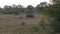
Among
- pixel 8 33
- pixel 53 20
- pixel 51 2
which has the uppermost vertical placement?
pixel 51 2

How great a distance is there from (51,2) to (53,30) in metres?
1.03

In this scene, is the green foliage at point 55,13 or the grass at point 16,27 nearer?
the green foliage at point 55,13

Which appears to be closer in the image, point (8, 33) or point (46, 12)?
point (46, 12)

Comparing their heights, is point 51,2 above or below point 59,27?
above

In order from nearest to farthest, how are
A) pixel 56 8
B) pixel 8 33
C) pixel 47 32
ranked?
pixel 56 8 < pixel 47 32 < pixel 8 33

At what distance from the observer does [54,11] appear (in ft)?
26.0

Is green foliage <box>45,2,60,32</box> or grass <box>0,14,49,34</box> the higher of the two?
green foliage <box>45,2,60,32</box>

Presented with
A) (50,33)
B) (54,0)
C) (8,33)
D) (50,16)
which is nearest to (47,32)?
(50,33)

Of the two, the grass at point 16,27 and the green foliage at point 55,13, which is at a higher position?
the green foliage at point 55,13

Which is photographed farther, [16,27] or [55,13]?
[16,27]

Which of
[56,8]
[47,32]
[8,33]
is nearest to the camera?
[56,8]

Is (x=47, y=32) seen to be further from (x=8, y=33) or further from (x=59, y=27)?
(x=8, y=33)

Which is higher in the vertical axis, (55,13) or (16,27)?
(55,13)

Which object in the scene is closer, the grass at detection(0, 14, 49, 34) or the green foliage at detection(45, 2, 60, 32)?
the green foliage at detection(45, 2, 60, 32)
